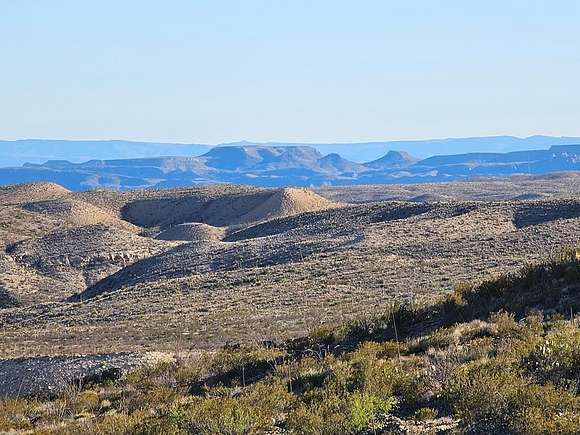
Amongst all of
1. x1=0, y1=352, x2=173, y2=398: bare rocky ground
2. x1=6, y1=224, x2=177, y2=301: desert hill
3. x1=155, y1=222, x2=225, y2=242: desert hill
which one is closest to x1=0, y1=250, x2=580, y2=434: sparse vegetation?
x1=0, y1=352, x2=173, y2=398: bare rocky ground

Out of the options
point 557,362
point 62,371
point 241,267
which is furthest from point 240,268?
point 557,362

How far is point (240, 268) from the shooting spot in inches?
1420

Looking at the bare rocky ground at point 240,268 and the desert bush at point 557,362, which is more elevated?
the desert bush at point 557,362

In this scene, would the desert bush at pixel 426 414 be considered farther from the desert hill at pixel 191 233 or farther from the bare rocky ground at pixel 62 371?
the desert hill at pixel 191 233

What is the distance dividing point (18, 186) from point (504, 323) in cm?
8743

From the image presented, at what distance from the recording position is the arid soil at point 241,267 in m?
22.1

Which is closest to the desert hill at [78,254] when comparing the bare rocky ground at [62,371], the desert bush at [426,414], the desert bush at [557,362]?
the bare rocky ground at [62,371]

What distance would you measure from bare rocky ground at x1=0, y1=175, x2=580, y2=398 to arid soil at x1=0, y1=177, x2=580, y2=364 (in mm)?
96

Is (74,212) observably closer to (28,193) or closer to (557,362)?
(28,193)

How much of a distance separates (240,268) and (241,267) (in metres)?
0.53

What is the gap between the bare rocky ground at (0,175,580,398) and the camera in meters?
21.9

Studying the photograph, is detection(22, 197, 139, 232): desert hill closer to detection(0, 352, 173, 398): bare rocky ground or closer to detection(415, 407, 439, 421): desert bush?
detection(0, 352, 173, 398): bare rocky ground

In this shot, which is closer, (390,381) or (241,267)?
(390,381)

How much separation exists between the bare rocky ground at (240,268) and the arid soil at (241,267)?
10cm
